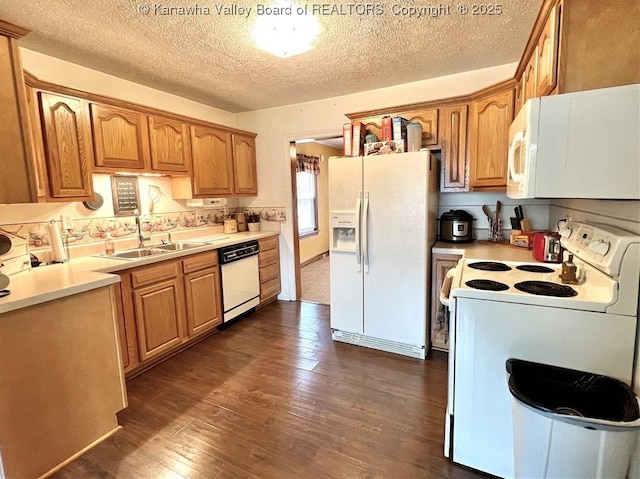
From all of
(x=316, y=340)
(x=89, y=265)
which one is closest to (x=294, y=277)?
(x=316, y=340)

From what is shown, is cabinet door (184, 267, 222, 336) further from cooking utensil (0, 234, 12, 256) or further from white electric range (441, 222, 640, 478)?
white electric range (441, 222, 640, 478)

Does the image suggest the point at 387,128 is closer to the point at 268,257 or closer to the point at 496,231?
the point at 496,231

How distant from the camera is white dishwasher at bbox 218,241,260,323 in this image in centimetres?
324

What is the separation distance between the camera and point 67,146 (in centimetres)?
226

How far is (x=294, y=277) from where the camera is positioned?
4145 millimetres

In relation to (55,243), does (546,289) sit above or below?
below

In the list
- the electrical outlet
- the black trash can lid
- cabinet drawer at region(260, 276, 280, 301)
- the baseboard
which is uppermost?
the electrical outlet

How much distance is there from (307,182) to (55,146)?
14.8ft

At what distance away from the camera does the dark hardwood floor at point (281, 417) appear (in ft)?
5.33

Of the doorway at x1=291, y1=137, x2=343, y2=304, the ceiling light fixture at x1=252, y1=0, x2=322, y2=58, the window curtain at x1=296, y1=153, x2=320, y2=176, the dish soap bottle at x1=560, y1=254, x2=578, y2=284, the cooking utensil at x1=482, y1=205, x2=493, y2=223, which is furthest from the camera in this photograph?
the doorway at x1=291, y1=137, x2=343, y2=304

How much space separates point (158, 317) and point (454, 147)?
9.42 feet

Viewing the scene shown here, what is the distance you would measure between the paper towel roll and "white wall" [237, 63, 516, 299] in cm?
224

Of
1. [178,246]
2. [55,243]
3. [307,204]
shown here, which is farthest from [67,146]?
[307,204]

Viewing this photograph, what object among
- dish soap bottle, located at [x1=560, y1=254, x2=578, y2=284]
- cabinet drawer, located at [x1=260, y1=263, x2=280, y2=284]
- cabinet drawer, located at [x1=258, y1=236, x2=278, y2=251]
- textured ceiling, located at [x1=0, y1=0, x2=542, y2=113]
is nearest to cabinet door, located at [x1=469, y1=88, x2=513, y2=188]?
textured ceiling, located at [x1=0, y1=0, x2=542, y2=113]
